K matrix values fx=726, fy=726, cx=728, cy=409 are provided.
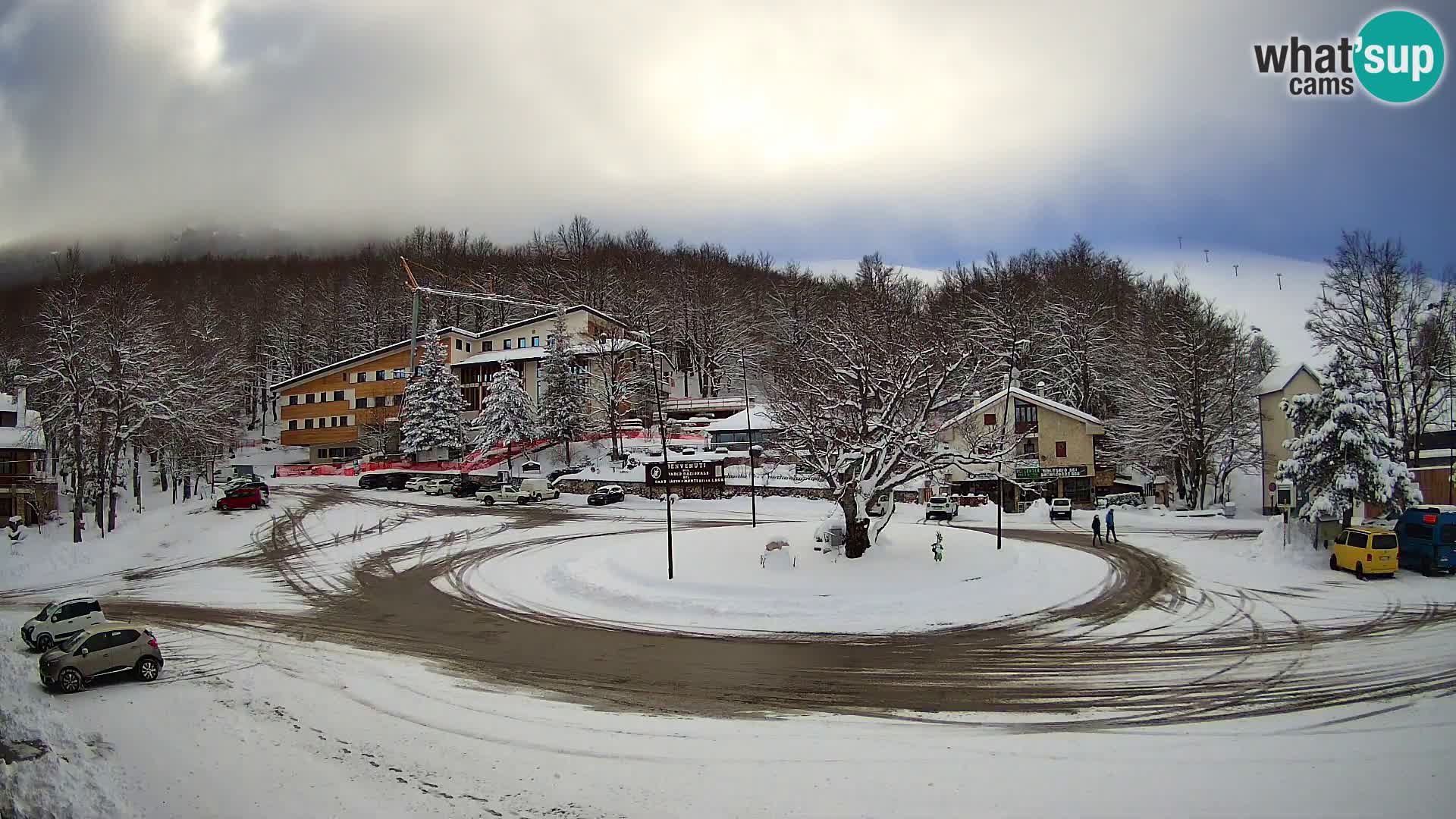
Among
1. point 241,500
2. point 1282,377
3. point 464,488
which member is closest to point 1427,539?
point 1282,377

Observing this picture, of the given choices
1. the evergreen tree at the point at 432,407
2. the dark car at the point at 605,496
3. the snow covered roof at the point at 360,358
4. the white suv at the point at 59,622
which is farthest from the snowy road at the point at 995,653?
the snow covered roof at the point at 360,358

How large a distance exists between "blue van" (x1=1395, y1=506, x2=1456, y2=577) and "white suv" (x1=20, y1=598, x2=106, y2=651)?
40.4m

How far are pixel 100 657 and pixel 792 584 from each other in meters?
17.8

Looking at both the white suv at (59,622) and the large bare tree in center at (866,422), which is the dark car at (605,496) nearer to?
the large bare tree in center at (866,422)

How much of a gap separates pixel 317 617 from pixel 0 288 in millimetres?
12167

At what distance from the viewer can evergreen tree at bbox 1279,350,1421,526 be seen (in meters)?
27.2

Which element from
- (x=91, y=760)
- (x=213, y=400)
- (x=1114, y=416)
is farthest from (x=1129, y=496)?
(x=213, y=400)

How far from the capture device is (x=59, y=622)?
20359 mm

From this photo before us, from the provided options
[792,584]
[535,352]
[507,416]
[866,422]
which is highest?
[535,352]

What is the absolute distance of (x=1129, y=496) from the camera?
50.8 m

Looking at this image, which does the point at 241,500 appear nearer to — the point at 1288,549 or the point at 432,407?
the point at 432,407

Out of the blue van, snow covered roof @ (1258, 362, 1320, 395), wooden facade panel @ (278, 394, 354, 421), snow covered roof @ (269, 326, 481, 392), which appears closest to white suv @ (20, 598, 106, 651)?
the blue van

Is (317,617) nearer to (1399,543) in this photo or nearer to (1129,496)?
(1399,543)

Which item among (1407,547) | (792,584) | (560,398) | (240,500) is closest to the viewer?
(792,584)
